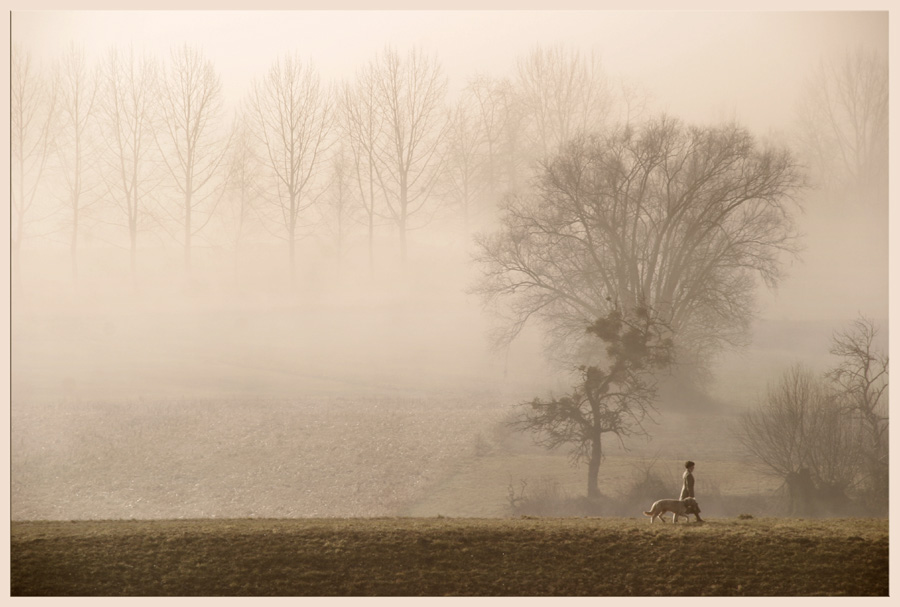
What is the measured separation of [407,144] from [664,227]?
19.9ft

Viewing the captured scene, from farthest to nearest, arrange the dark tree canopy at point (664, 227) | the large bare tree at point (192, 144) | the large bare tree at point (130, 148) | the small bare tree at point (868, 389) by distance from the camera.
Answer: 1. the large bare tree at point (192, 144)
2. the large bare tree at point (130, 148)
3. the dark tree canopy at point (664, 227)
4. the small bare tree at point (868, 389)

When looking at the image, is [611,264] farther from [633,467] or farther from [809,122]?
[809,122]

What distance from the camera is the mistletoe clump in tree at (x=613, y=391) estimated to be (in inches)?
668

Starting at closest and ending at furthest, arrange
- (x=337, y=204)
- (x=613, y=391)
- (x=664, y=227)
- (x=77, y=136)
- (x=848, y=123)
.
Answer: (x=613, y=391), (x=664, y=227), (x=848, y=123), (x=77, y=136), (x=337, y=204)

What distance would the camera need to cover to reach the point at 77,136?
1823cm

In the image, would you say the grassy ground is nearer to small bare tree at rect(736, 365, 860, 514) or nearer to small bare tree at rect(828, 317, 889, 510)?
small bare tree at rect(736, 365, 860, 514)

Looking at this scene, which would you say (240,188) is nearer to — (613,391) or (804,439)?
(613,391)

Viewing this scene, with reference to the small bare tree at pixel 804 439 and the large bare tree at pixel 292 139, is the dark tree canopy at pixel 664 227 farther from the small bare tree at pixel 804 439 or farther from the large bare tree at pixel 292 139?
the large bare tree at pixel 292 139

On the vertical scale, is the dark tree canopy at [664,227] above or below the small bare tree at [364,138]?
below

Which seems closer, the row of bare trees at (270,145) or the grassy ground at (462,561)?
the grassy ground at (462,561)

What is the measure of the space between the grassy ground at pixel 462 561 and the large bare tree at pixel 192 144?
835 cm

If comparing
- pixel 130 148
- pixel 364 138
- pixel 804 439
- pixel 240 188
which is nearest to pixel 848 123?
pixel 804 439

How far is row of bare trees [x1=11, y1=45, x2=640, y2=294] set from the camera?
714 inches

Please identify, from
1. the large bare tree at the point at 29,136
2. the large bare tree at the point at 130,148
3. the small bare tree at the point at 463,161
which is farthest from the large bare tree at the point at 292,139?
the large bare tree at the point at 29,136
